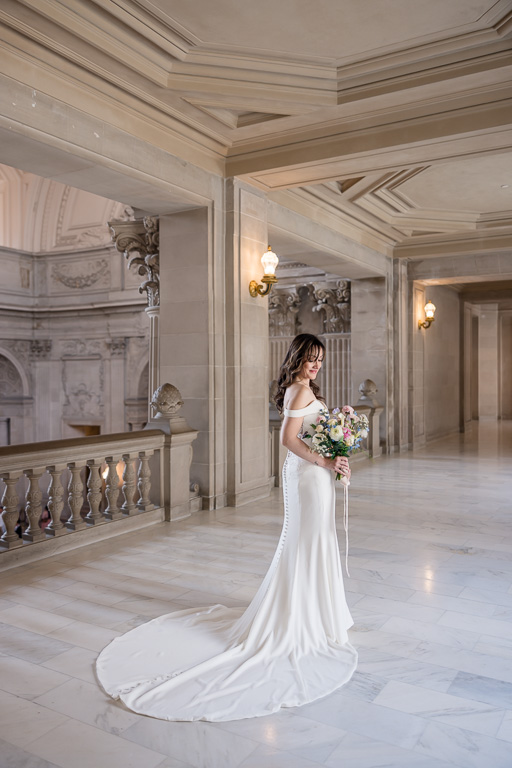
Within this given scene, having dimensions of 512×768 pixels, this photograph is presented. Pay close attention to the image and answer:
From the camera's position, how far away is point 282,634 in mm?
3330

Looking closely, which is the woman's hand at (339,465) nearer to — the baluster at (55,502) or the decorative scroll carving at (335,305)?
the baluster at (55,502)

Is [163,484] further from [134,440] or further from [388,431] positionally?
[388,431]

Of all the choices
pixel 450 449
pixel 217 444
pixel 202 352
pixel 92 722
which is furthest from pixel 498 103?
pixel 450 449

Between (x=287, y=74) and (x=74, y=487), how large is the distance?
4255 millimetres

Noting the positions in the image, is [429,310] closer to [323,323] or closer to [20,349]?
[323,323]

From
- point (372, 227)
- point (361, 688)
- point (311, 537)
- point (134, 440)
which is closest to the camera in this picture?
point (361, 688)

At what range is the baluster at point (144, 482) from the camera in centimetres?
646

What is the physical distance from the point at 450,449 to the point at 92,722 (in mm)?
11544

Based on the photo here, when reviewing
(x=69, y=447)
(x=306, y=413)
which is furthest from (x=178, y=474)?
(x=306, y=413)

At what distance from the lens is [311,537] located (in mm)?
3459

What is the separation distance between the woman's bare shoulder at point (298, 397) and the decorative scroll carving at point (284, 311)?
1073 cm

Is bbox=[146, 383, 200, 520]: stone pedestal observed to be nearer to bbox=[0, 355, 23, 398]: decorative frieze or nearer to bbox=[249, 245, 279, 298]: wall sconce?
bbox=[249, 245, 279, 298]: wall sconce

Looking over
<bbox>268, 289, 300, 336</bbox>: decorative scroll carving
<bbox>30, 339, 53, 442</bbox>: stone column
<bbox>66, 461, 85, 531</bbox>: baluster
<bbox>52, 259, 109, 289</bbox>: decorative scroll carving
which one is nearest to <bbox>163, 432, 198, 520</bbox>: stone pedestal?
<bbox>66, 461, 85, 531</bbox>: baluster

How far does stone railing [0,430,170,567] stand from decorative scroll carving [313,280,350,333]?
7.71 meters
